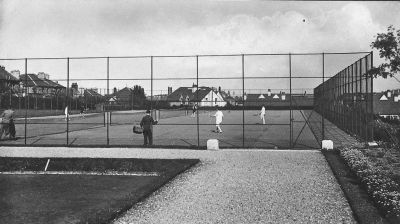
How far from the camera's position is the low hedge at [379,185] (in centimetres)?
709

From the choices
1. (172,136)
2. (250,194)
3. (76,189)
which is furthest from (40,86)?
(250,194)

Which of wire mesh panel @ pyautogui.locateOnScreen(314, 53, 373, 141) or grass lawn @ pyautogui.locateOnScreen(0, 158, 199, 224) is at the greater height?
wire mesh panel @ pyautogui.locateOnScreen(314, 53, 373, 141)

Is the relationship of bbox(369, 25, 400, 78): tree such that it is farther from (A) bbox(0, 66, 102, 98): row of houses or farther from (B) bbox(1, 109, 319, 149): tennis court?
(A) bbox(0, 66, 102, 98): row of houses

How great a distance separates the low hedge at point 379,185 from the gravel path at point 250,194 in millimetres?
606

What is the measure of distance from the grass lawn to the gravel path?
39cm

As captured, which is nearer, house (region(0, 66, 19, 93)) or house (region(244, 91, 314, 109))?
house (region(0, 66, 19, 93))

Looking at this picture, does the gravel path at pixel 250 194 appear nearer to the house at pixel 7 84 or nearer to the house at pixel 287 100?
the house at pixel 287 100

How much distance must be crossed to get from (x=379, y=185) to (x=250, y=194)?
Result: 2799 millimetres

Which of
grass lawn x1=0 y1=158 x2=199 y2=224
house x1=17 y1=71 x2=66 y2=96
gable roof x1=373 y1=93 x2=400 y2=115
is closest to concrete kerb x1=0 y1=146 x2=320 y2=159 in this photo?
grass lawn x1=0 y1=158 x2=199 y2=224

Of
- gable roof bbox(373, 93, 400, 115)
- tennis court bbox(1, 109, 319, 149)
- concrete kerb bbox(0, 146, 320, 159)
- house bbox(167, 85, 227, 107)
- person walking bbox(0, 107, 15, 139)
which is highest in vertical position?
house bbox(167, 85, 227, 107)

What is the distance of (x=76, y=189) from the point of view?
9680 mm

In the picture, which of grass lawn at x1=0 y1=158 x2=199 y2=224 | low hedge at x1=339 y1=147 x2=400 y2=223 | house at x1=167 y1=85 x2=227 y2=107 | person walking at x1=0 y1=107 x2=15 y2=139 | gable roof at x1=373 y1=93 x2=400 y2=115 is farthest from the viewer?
gable roof at x1=373 y1=93 x2=400 y2=115

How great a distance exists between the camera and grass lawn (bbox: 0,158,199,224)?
7246mm

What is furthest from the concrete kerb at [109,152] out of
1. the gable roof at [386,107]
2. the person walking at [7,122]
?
the gable roof at [386,107]
